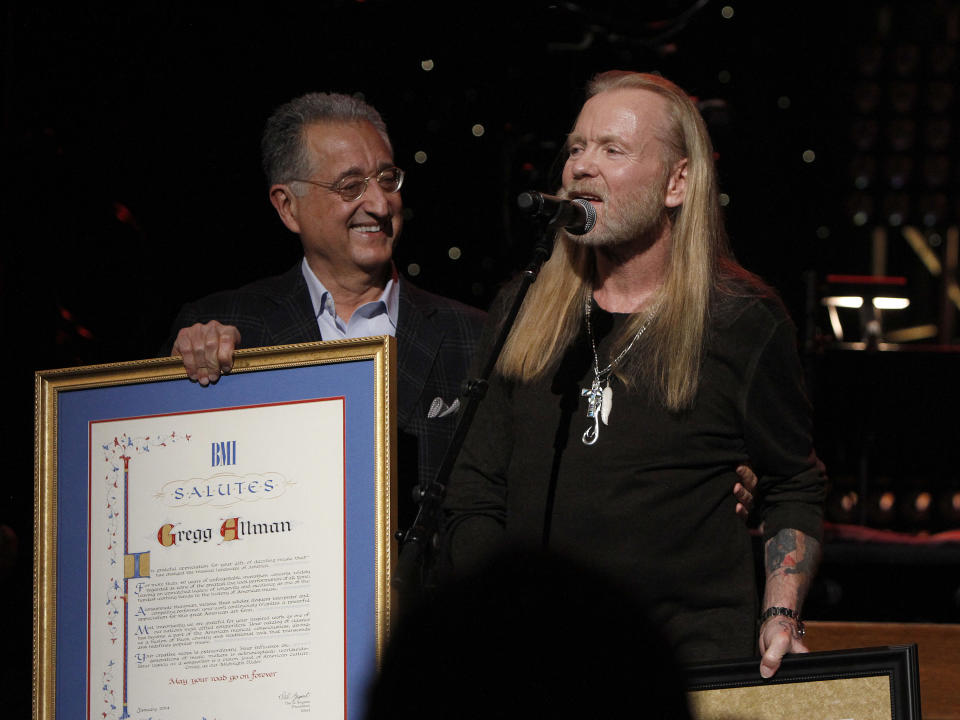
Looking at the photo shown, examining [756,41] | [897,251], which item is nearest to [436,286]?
[756,41]

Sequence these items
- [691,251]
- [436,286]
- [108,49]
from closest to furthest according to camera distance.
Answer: [691,251] < [108,49] < [436,286]

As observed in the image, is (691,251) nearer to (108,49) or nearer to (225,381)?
(225,381)

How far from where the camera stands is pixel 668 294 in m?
2.45

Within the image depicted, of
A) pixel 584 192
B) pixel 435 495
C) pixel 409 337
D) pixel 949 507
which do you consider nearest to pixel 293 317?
pixel 409 337

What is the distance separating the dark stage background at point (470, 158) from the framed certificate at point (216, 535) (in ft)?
2.96

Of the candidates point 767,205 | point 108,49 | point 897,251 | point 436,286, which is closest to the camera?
point 108,49

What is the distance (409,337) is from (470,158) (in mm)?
2393

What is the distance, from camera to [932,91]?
692 cm

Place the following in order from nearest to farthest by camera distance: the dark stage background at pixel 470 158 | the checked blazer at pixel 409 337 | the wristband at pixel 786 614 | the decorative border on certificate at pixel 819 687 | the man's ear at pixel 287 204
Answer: the decorative border on certificate at pixel 819 687 < the wristband at pixel 786 614 < the checked blazer at pixel 409 337 < the man's ear at pixel 287 204 < the dark stage background at pixel 470 158

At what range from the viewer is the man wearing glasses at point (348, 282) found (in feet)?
9.56

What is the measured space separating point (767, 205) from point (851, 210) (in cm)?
138

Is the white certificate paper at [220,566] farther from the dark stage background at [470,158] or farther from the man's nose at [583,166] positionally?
the dark stage background at [470,158]
